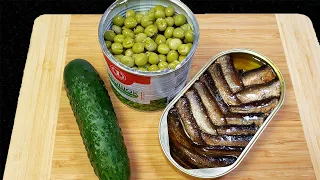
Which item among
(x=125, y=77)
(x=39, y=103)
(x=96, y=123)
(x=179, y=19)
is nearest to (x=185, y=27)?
(x=179, y=19)

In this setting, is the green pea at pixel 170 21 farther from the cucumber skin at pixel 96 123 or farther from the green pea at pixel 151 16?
the cucumber skin at pixel 96 123

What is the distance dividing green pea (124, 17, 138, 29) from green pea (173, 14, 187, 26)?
0.38ft

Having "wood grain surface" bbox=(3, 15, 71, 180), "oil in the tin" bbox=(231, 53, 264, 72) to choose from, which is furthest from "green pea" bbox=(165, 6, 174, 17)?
"wood grain surface" bbox=(3, 15, 71, 180)

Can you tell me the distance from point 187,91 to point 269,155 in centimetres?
31

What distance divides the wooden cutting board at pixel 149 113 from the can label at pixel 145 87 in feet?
0.18

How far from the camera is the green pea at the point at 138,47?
3.92 ft

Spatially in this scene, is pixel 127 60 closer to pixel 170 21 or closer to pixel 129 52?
pixel 129 52

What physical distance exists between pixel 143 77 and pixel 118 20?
0.22 metres

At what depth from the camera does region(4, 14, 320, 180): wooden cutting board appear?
1.21 m

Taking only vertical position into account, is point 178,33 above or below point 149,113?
above

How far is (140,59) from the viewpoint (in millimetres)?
1179

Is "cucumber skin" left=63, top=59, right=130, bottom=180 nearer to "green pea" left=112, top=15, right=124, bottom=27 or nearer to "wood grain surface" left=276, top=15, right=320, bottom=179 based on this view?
"green pea" left=112, top=15, right=124, bottom=27

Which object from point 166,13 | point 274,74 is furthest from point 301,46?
point 166,13

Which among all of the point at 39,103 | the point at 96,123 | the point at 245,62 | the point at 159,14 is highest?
the point at 159,14
